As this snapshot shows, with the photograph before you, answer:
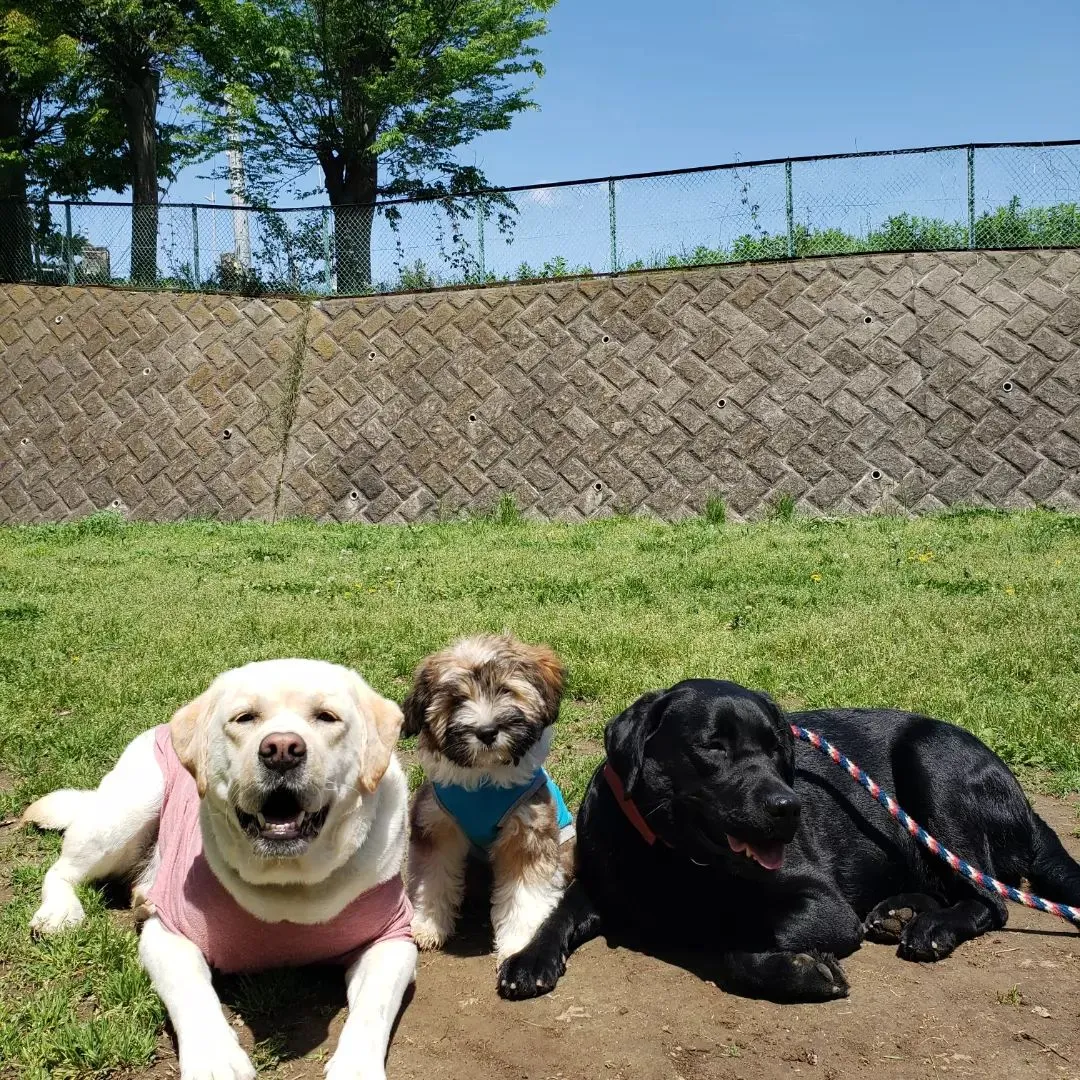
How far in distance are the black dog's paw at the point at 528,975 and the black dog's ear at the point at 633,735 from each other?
1.89 ft

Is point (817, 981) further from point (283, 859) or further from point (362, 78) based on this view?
point (362, 78)

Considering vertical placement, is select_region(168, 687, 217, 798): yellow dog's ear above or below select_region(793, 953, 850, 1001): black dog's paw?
above

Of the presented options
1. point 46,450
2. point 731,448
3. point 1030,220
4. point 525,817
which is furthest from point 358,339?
point 525,817

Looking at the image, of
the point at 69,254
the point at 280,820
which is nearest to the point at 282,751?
the point at 280,820

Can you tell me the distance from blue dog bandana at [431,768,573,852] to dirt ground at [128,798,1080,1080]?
17.8 inches

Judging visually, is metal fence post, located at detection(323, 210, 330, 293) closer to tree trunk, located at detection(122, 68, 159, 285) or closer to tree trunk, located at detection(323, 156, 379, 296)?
tree trunk, located at detection(323, 156, 379, 296)

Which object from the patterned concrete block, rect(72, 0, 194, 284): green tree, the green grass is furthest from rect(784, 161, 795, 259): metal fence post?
rect(72, 0, 194, 284): green tree

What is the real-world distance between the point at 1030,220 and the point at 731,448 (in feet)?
18.4

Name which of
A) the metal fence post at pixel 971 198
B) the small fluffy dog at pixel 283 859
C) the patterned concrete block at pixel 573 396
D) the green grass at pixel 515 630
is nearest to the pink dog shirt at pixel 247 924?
the small fluffy dog at pixel 283 859

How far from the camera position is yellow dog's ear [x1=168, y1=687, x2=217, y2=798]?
3002mm

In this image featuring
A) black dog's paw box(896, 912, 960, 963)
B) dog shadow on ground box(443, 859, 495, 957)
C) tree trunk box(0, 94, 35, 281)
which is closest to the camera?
black dog's paw box(896, 912, 960, 963)

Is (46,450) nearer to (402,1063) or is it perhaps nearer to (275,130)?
(275,130)

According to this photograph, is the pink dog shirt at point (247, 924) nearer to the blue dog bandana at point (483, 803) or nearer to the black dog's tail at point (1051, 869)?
the blue dog bandana at point (483, 803)

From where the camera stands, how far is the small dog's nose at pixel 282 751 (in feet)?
9.12
